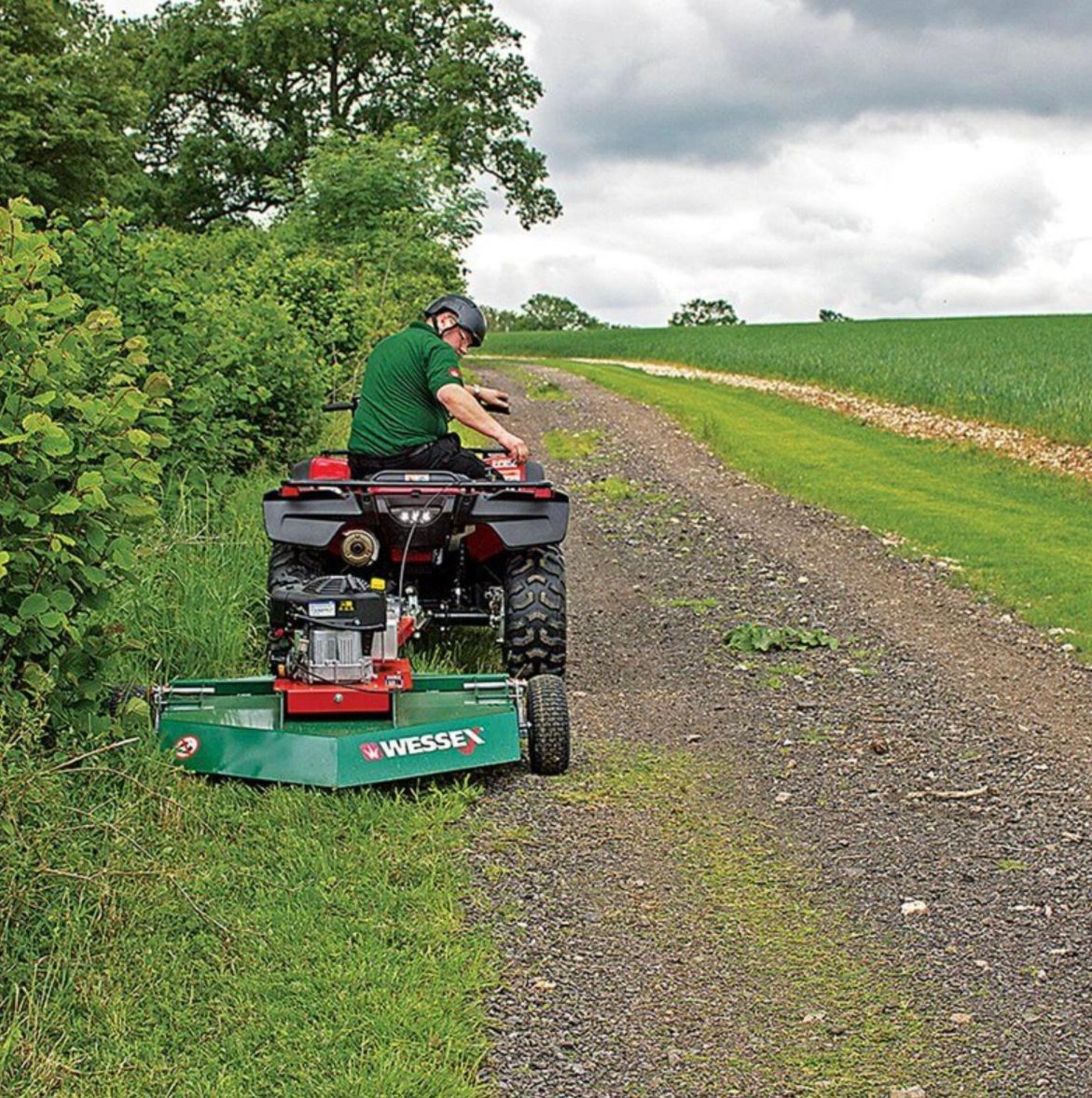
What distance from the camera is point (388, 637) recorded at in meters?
6.68

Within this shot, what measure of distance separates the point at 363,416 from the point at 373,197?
18.3 meters

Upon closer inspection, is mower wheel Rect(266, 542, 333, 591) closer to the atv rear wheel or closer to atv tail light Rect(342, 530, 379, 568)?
atv tail light Rect(342, 530, 379, 568)

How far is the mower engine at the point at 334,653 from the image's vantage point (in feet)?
20.5

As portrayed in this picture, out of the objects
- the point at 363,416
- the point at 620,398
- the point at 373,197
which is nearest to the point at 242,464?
the point at 363,416

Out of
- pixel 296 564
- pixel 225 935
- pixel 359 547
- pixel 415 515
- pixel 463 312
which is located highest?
pixel 463 312

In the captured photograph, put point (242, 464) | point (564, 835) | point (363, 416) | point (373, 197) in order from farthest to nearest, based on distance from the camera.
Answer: point (373, 197), point (242, 464), point (363, 416), point (564, 835)

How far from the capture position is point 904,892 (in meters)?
5.48

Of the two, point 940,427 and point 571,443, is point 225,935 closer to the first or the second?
point 571,443

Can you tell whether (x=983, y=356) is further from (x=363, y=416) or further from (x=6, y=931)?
(x=6, y=931)

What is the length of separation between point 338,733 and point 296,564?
184 centimetres

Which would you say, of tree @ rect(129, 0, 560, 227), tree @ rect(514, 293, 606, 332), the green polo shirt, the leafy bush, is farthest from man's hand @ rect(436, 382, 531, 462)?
tree @ rect(514, 293, 606, 332)

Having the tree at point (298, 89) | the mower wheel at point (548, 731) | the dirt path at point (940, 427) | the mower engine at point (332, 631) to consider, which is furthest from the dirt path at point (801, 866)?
the tree at point (298, 89)

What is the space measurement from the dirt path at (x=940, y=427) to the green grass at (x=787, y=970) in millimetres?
12825

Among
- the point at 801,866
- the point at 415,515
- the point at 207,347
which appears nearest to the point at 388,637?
the point at 415,515
